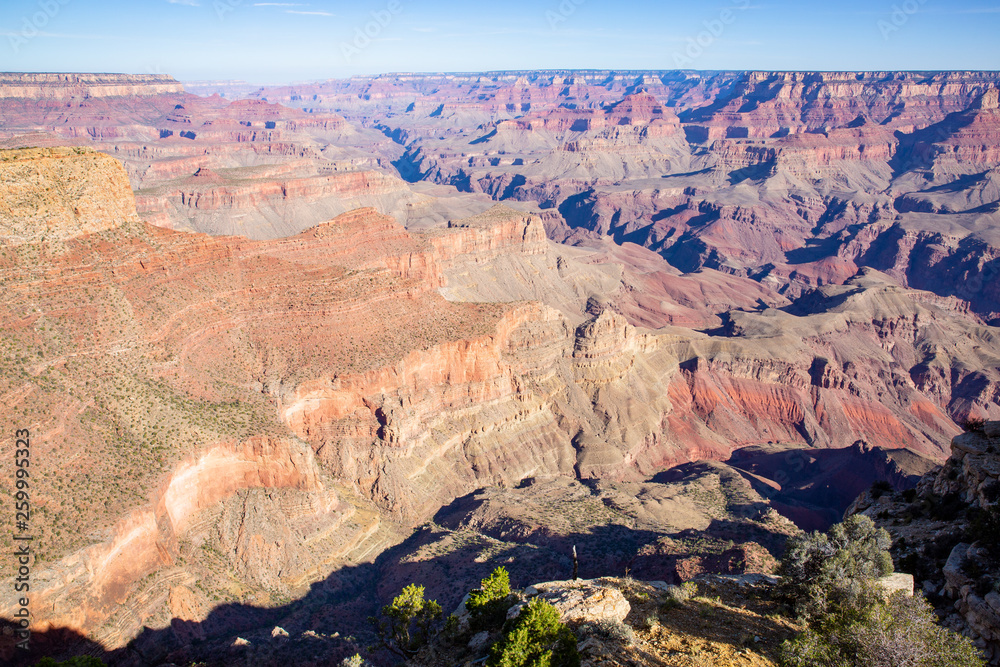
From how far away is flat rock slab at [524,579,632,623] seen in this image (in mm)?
27000

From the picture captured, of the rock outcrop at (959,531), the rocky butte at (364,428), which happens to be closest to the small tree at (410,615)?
the rocky butte at (364,428)

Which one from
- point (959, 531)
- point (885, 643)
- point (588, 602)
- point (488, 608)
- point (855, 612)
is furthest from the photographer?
point (488, 608)

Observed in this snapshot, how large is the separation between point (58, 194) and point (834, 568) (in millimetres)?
56463

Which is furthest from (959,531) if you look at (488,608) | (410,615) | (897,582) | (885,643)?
(410,615)

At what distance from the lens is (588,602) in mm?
27922

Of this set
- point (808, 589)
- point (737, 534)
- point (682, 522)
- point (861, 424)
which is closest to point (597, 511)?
point (682, 522)

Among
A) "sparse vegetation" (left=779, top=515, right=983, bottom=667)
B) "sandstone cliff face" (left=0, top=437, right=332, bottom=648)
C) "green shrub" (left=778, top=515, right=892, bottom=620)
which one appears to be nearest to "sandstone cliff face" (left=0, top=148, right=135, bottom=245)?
"sandstone cliff face" (left=0, top=437, right=332, bottom=648)

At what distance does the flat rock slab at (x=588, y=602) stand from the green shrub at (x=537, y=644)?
298 centimetres

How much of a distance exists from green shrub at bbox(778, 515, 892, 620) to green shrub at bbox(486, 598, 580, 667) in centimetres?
1034

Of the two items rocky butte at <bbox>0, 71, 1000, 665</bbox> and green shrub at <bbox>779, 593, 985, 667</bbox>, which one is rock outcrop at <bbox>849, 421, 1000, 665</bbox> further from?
green shrub at <bbox>779, 593, 985, 667</bbox>

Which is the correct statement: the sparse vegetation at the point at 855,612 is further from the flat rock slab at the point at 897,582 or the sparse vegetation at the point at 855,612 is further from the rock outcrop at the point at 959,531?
the rock outcrop at the point at 959,531

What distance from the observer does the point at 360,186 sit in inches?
7333

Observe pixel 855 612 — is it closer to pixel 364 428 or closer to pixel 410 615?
pixel 410 615

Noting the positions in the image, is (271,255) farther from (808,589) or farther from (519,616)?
(808,589)
